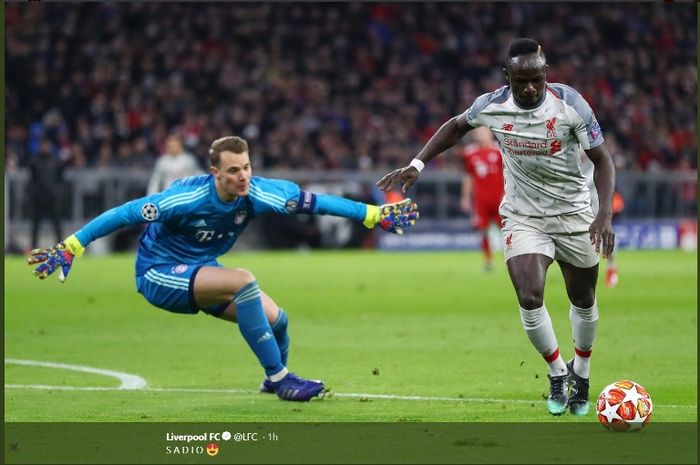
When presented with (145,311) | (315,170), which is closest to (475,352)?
(145,311)

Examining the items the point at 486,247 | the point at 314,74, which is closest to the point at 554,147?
the point at 486,247

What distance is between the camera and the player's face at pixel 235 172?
834 cm

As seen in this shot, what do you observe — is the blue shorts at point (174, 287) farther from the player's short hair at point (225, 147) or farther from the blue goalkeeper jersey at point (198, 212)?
the player's short hair at point (225, 147)

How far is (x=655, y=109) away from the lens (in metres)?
35.6

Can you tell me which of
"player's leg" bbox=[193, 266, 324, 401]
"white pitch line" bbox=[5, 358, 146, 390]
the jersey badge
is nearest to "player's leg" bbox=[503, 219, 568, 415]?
"player's leg" bbox=[193, 266, 324, 401]

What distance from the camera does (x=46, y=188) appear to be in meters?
26.8

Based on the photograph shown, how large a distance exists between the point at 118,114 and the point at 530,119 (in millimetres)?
23602

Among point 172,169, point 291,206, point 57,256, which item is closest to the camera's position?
point 57,256

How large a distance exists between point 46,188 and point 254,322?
19.1 metres

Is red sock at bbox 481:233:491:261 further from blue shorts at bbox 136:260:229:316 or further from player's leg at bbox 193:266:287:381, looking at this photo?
player's leg at bbox 193:266:287:381

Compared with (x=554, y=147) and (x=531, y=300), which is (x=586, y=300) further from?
(x=554, y=147)

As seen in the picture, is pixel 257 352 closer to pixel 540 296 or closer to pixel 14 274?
pixel 540 296

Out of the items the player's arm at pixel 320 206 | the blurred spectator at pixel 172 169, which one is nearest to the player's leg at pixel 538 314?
the player's arm at pixel 320 206

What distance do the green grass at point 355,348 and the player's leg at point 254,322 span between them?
15cm
